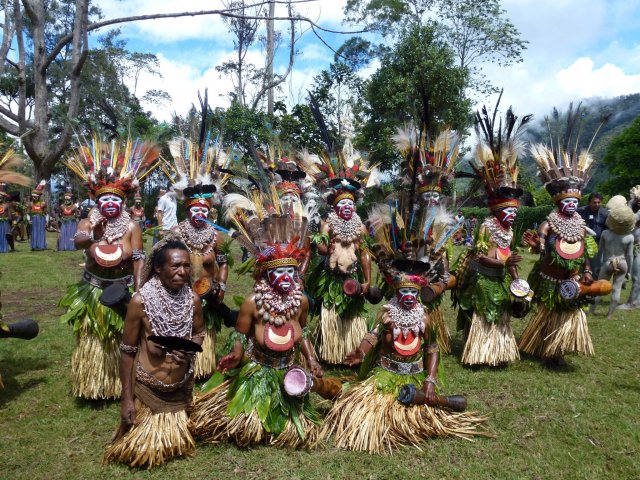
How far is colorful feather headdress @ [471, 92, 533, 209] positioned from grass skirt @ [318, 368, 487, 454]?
2.53m

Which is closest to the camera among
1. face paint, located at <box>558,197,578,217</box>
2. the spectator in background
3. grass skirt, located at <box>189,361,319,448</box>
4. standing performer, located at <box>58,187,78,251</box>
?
grass skirt, located at <box>189,361,319,448</box>

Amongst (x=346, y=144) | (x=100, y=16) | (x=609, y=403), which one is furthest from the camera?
(x=100, y=16)

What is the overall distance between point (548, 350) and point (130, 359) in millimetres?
4592

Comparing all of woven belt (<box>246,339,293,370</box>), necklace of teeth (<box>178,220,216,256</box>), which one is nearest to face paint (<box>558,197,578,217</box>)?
woven belt (<box>246,339,293,370</box>)

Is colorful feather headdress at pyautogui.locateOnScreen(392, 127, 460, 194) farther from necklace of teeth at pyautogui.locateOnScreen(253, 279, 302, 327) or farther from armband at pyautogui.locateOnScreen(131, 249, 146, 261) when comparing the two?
armband at pyautogui.locateOnScreen(131, 249, 146, 261)

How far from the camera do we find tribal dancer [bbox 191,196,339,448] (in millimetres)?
3797

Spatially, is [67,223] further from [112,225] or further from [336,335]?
[336,335]

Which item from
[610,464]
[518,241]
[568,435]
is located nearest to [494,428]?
[568,435]

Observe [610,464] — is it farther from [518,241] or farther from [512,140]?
[512,140]

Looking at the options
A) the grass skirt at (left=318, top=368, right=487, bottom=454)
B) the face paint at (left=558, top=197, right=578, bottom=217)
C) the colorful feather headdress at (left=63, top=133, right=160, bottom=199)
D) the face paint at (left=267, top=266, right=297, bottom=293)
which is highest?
the colorful feather headdress at (left=63, top=133, right=160, bottom=199)

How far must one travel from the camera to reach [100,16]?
1373 inches

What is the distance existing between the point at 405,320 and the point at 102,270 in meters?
2.81

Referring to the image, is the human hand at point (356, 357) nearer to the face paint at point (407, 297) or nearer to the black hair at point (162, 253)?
the face paint at point (407, 297)

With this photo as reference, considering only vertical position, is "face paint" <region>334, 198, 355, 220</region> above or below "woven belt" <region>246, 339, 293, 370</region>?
above
